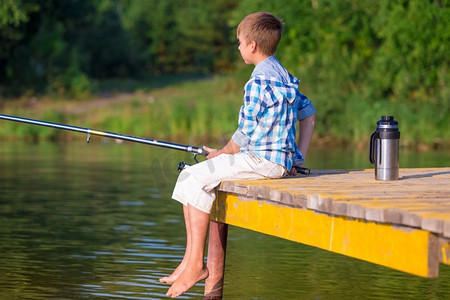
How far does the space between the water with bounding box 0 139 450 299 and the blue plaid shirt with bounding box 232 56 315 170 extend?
1103mm

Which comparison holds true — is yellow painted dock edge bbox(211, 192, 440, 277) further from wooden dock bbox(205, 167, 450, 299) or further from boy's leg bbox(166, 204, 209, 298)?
boy's leg bbox(166, 204, 209, 298)

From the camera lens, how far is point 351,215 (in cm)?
581

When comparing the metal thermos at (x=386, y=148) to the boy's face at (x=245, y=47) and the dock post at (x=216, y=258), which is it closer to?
the boy's face at (x=245, y=47)

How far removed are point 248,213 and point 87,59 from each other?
39.8m

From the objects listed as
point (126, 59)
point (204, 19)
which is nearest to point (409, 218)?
point (126, 59)

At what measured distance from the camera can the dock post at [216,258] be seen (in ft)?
26.7

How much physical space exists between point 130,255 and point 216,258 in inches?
99.3

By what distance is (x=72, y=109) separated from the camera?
36.2 meters

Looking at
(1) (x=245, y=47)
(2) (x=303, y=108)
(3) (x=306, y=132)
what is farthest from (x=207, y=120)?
(1) (x=245, y=47)

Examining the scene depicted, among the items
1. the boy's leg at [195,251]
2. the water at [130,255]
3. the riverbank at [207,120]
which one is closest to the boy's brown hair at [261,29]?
the boy's leg at [195,251]

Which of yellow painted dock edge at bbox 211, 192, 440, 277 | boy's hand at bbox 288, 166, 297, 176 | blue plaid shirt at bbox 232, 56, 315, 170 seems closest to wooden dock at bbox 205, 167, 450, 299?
yellow painted dock edge at bbox 211, 192, 440, 277

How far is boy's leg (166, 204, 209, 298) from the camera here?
23.7ft

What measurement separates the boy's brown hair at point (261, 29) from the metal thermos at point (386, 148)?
2.98ft

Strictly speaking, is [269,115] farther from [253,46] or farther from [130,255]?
[130,255]
